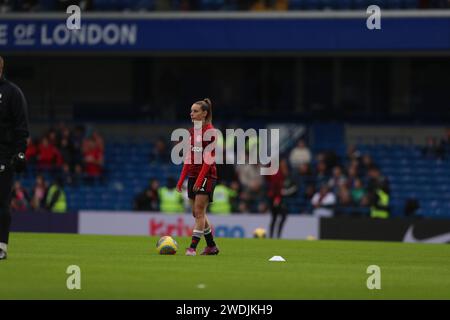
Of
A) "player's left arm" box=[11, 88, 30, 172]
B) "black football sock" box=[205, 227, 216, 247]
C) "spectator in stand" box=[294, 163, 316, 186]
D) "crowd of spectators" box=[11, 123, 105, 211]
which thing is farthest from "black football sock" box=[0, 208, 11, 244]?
"crowd of spectators" box=[11, 123, 105, 211]

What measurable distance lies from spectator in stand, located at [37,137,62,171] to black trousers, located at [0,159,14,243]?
18.7 m

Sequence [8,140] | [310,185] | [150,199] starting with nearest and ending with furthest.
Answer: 1. [8,140]
2. [150,199]
3. [310,185]

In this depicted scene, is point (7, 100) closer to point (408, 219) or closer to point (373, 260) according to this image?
point (373, 260)

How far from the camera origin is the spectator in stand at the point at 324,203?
29109mm

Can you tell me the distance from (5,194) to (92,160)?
1864 cm

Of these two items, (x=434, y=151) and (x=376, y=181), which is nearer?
(x=376, y=181)

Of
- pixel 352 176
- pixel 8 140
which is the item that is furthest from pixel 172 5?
pixel 8 140

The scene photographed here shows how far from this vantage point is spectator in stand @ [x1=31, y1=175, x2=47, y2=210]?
30.6 metres

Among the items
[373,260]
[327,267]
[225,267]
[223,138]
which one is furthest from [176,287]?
[223,138]

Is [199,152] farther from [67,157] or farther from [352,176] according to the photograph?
[67,157]

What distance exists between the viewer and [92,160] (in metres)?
32.6

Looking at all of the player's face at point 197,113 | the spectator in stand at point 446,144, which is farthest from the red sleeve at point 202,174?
the spectator in stand at point 446,144

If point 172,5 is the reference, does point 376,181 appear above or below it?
below

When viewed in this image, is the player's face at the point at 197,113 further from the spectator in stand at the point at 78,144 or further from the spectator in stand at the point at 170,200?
the spectator in stand at the point at 78,144
